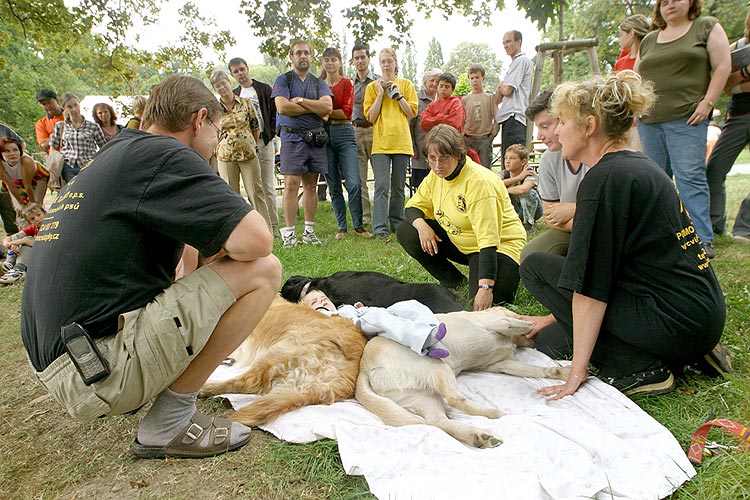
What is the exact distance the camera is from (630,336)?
86.0 inches

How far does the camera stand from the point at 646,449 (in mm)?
1812

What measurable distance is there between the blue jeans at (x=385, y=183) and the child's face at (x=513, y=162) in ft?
4.50

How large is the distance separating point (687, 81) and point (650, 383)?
307 centimetres

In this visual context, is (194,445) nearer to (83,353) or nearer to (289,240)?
(83,353)

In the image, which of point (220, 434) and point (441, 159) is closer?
point (220, 434)

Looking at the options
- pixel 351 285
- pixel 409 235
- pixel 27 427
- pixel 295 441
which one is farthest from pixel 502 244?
pixel 27 427

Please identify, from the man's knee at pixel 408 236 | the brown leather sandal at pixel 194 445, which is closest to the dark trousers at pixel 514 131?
the man's knee at pixel 408 236

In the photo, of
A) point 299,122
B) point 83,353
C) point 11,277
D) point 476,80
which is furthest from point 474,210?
point 11,277

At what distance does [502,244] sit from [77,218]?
9.29ft

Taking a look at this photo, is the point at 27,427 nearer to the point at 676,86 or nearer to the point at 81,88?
the point at 676,86

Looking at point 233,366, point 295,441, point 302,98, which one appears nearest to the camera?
point 295,441

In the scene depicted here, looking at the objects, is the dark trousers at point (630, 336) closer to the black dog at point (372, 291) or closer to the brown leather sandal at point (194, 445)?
the black dog at point (372, 291)

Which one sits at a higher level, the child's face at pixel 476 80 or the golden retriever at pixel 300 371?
the child's face at pixel 476 80

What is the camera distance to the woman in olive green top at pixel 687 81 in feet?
12.9
